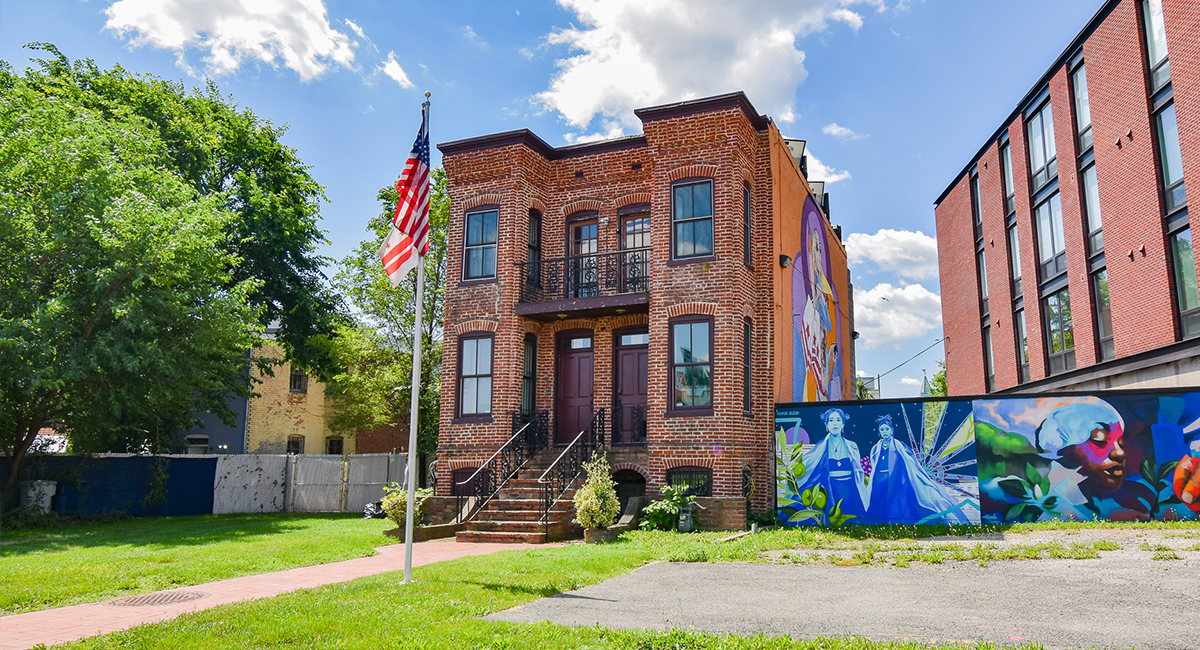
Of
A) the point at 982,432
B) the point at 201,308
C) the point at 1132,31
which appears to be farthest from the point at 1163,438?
the point at 201,308

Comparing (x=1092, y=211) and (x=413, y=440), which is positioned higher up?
(x=1092, y=211)

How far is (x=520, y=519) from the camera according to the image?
1475 cm

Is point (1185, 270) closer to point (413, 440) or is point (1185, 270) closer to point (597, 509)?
point (597, 509)

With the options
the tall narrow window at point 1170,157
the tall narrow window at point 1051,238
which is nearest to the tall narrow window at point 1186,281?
the tall narrow window at point 1170,157

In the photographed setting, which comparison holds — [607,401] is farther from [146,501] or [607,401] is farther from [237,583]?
[146,501]

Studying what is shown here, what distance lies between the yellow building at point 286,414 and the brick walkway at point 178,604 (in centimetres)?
2243

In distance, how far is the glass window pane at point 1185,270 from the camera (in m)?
18.5

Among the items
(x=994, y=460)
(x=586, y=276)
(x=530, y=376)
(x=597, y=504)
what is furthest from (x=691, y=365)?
(x=994, y=460)

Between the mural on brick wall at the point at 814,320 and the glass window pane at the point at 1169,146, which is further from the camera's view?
the mural on brick wall at the point at 814,320

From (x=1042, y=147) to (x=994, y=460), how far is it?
1678 cm

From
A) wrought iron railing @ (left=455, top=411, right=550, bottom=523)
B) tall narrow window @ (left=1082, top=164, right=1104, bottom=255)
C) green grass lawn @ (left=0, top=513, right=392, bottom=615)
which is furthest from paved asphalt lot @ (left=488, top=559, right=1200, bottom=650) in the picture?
tall narrow window @ (left=1082, top=164, right=1104, bottom=255)

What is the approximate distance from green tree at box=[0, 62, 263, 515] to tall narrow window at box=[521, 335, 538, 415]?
282 inches

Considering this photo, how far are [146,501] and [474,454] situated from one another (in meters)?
10.4

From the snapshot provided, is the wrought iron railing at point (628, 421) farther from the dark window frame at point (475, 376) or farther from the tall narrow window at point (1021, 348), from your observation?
the tall narrow window at point (1021, 348)
